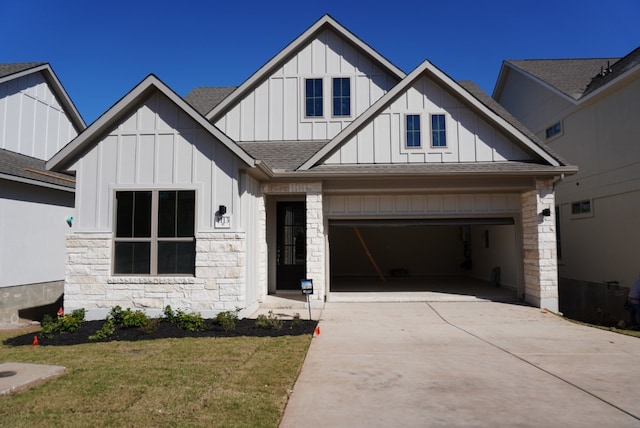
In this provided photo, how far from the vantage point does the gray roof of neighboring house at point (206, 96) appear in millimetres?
16214

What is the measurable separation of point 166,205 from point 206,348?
3.84 meters

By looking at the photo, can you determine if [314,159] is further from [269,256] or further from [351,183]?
[269,256]

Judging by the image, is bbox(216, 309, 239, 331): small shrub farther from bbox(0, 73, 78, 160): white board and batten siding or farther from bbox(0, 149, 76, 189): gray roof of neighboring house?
bbox(0, 73, 78, 160): white board and batten siding

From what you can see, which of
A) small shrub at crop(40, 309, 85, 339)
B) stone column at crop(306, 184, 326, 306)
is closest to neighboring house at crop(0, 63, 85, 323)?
small shrub at crop(40, 309, 85, 339)

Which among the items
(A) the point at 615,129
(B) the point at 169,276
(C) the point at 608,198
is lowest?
(B) the point at 169,276

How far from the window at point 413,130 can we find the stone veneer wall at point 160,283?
17.7 feet

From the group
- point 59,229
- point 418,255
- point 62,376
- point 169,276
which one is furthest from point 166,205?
point 418,255

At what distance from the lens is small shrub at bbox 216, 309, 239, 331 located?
28.0ft

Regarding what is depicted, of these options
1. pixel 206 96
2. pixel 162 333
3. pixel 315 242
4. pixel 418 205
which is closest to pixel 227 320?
pixel 162 333

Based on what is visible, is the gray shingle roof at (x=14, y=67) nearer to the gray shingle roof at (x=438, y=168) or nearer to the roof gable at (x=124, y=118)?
the roof gable at (x=124, y=118)

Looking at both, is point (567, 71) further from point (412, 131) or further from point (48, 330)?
point (48, 330)

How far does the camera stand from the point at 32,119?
586 inches

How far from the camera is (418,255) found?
20.1 metres

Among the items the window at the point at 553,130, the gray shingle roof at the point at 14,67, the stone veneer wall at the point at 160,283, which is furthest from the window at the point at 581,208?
the gray shingle roof at the point at 14,67
